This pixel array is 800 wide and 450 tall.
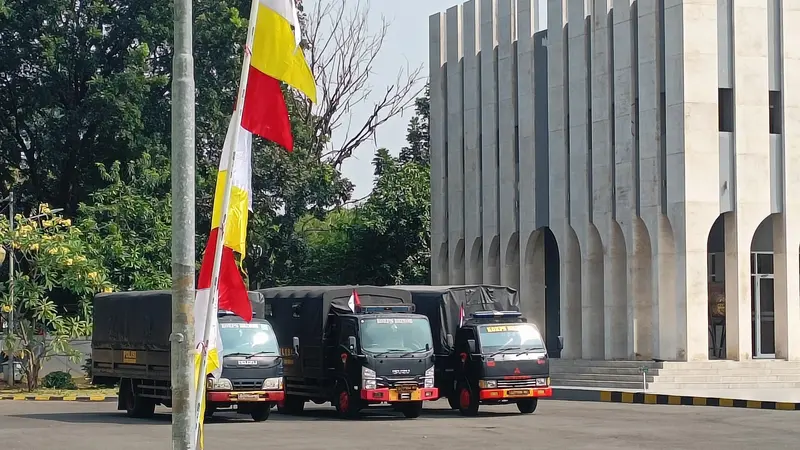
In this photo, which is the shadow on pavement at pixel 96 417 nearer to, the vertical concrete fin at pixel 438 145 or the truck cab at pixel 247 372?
the truck cab at pixel 247 372

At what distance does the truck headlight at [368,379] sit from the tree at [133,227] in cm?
1786

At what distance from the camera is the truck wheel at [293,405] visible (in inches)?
1128

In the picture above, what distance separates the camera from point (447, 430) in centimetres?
2311

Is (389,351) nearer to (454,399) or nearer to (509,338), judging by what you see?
(509,338)

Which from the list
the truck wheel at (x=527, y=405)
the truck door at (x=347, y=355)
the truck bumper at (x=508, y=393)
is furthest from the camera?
the truck wheel at (x=527, y=405)

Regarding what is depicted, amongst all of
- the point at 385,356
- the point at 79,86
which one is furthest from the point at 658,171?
the point at 79,86

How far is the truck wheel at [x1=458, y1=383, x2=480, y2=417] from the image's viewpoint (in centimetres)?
2709

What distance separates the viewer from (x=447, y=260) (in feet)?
174

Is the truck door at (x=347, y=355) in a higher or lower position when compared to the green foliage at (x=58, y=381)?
higher

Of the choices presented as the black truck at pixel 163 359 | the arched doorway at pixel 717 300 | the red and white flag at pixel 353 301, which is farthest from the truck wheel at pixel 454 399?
the arched doorway at pixel 717 300

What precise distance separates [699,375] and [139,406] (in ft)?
55.8

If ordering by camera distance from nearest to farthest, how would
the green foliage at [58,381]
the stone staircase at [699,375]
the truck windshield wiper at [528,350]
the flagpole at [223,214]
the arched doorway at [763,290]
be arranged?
1. the flagpole at [223,214]
2. the truck windshield wiper at [528,350]
3. the stone staircase at [699,375]
4. the green foliage at [58,381]
5. the arched doorway at [763,290]

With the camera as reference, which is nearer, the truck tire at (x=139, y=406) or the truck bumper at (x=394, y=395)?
the truck bumper at (x=394, y=395)

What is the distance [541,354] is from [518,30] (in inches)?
851
